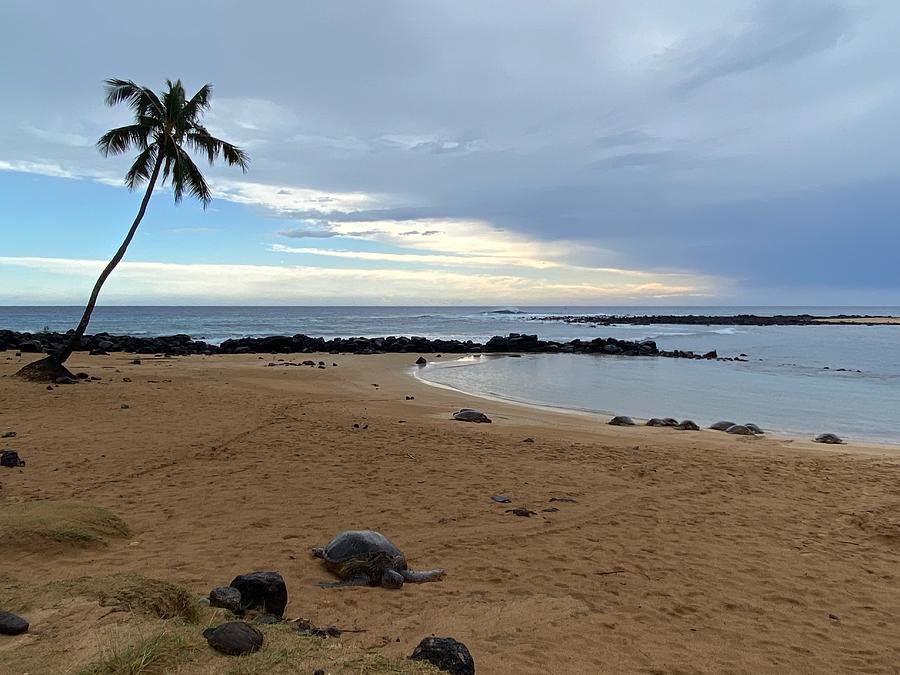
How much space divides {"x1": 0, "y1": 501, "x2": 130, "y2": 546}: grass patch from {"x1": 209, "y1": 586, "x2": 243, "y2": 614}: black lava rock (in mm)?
1908

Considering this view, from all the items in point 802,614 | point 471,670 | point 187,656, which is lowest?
point 802,614

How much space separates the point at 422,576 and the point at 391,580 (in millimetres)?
341

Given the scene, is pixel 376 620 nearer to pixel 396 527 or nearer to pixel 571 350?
pixel 396 527

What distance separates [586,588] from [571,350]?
119 feet

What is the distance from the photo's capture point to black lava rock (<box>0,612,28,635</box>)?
3.29 metres

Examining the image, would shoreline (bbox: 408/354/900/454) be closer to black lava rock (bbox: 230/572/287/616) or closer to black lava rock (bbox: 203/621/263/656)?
black lava rock (bbox: 230/572/287/616)

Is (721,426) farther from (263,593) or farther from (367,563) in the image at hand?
(263,593)

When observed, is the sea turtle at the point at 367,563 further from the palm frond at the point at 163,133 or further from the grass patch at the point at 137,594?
the palm frond at the point at 163,133

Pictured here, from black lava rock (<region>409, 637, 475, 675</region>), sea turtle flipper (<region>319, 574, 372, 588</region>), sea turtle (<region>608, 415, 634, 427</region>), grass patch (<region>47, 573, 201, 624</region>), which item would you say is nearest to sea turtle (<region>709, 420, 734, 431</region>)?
sea turtle (<region>608, 415, 634, 427</region>)

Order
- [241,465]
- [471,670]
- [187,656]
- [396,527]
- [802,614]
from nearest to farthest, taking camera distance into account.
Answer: [187,656]
[471,670]
[802,614]
[396,527]
[241,465]

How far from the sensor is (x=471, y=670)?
3.44 metres

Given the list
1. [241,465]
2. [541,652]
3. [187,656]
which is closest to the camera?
[187,656]

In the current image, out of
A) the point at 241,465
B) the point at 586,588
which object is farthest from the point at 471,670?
the point at 241,465

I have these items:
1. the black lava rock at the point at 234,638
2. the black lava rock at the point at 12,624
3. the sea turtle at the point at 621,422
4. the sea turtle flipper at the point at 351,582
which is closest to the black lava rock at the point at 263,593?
the sea turtle flipper at the point at 351,582
